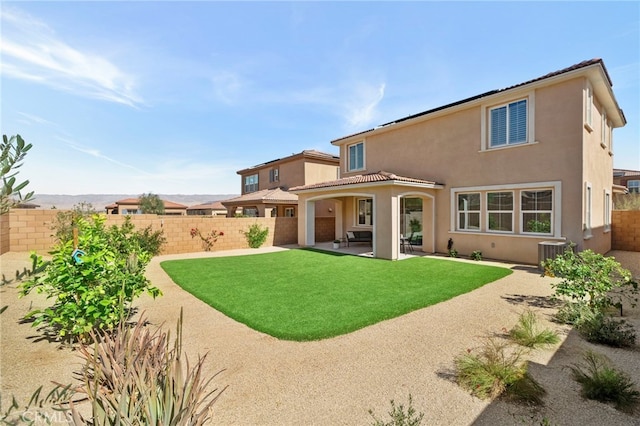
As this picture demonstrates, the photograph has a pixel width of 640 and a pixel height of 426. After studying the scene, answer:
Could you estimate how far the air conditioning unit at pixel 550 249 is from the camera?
11344 mm

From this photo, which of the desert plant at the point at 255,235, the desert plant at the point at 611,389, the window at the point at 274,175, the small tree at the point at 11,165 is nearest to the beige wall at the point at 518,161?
the desert plant at the point at 255,235

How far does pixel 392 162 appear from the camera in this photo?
18188 mm

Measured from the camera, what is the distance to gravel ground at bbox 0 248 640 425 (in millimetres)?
3422

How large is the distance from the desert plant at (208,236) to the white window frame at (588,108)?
19486 millimetres

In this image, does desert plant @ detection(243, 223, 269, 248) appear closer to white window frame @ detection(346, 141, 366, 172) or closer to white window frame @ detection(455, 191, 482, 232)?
white window frame @ detection(346, 141, 366, 172)

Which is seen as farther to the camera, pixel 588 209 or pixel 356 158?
pixel 356 158

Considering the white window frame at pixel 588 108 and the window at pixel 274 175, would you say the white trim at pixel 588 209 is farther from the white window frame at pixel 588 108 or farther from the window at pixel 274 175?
the window at pixel 274 175

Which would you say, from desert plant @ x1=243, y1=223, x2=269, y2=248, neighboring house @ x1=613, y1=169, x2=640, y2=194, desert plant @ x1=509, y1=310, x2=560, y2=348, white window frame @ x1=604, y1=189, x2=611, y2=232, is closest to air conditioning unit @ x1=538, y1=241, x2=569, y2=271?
white window frame @ x1=604, y1=189, x2=611, y2=232

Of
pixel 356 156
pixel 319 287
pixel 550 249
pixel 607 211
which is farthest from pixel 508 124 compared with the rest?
pixel 319 287

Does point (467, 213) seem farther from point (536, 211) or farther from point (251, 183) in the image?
point (251, 183)

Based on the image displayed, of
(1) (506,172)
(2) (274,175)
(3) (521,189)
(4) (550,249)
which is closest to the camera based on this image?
(4) (550,249)

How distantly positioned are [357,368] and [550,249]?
11154 mm

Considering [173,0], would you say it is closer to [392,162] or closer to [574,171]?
[392,162]

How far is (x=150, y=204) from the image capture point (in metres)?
50.4
